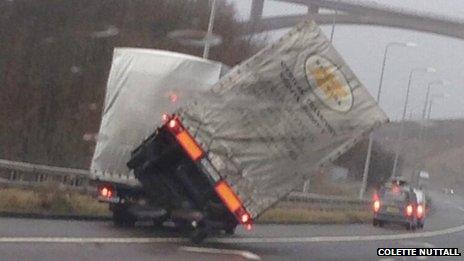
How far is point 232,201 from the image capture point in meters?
18.3

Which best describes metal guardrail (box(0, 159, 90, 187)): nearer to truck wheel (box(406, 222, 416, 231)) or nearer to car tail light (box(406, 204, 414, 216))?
car tail light (box(406, 204, 414, 216))

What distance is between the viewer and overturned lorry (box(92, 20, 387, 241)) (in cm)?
1858

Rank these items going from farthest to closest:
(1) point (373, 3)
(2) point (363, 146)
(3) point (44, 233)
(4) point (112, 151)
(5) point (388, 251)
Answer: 1. (1) point (373, 3)
2. (2) point (363, 146)
3. (5) point (388, 251)
4. (4) point (112, 151)
5. (3) point (44, 233)

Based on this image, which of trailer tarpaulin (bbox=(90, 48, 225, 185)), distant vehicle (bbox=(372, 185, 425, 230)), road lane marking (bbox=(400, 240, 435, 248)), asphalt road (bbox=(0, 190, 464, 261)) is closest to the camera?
asphalt road (bbox=(0, 190, 464, 261))

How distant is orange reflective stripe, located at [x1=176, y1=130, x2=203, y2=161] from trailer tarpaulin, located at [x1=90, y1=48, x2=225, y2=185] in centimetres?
93

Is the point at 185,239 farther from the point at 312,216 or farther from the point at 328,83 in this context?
the point at 312,216

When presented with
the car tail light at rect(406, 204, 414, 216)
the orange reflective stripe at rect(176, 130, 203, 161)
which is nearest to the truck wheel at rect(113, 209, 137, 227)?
the orange reflective stripe at rect(176, 130, 203, 161)

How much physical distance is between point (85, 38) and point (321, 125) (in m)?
26.3

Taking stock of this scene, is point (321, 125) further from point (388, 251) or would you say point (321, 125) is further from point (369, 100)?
point (388, 251)

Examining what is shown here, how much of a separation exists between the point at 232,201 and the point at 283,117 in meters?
1.66

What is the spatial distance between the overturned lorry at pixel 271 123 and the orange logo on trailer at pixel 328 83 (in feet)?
0.05

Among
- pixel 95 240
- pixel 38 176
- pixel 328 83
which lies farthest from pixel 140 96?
pixel 38 176

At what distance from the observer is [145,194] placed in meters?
20.6

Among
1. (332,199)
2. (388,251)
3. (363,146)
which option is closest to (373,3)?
(363,146)
